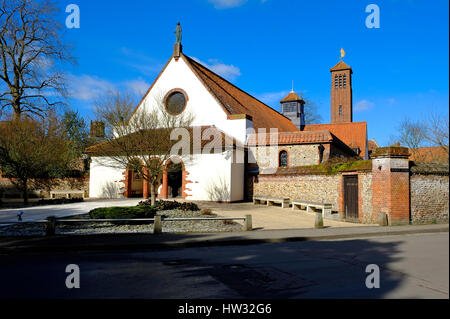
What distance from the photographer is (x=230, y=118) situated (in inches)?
1040

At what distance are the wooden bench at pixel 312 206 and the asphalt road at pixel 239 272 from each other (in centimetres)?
781

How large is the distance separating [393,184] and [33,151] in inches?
867

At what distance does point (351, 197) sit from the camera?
16.1 meters

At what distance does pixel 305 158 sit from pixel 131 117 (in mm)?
14109

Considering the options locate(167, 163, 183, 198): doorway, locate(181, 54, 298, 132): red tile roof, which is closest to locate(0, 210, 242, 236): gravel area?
locate(167, 163, 183, 198): doorway

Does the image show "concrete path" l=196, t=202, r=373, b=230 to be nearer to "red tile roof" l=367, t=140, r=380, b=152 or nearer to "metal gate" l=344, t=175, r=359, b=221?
"metal gate" l=344, t=175, r=359, b=221

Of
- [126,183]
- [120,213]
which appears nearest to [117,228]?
[120,213]

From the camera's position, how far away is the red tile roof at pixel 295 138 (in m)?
25.6

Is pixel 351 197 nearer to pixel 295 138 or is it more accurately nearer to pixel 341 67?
pixel 295 138

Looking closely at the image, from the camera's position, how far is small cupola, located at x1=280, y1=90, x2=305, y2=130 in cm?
4725

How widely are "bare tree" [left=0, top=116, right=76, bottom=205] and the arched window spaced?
687 inches
